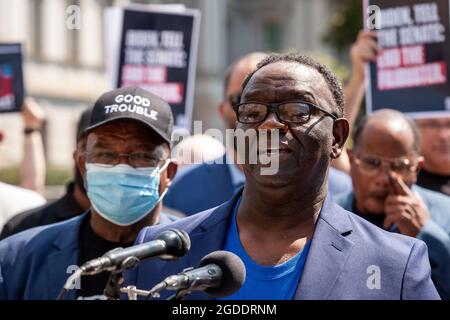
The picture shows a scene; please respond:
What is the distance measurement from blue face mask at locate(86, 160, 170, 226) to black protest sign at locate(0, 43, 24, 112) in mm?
3310

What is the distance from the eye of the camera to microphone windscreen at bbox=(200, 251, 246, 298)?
2758 mm

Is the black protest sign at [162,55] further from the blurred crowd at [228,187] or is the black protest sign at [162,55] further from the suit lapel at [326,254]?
the suit lapel at [326,254]

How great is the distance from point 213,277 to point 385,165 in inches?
98.8

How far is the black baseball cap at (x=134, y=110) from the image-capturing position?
4.22 m

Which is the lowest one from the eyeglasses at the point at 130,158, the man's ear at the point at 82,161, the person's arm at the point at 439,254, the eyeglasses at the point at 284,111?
the person's arm at the point at 439,254

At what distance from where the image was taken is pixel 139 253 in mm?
2684

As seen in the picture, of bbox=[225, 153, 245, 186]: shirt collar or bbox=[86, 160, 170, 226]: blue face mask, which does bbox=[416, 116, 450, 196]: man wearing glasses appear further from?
bbox=[86, 160, 170, 226]: blue face mask

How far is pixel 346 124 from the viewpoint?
3.54 meters

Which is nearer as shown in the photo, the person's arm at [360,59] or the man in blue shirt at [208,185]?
the man in blue shirt at [208,185]

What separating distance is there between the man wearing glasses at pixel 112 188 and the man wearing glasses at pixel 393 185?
47.4 inches

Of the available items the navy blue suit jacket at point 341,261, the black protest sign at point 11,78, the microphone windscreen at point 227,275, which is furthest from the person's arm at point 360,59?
the microphone windscreen at point 227,275

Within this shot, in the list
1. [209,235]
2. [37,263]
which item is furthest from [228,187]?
[209,235]

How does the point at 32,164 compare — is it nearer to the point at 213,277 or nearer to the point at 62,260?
the point at 62,260
